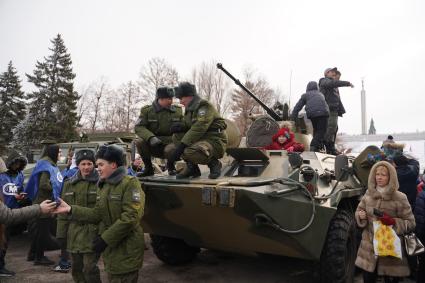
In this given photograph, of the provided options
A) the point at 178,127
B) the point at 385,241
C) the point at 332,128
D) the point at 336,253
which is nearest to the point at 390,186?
the point at 385,241

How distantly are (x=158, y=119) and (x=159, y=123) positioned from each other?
5 centimetres

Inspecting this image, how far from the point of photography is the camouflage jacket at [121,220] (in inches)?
126

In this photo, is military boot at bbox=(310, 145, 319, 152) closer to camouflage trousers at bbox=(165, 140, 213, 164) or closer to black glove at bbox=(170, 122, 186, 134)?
camouflage trousers at bbox=(165, 140, 213, 164)

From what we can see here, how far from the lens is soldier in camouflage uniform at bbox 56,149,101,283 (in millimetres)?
3811

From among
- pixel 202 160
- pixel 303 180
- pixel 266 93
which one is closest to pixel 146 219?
pixel 202 160

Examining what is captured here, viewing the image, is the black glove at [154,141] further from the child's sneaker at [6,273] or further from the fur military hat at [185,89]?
the child's sneaker at [6,273]

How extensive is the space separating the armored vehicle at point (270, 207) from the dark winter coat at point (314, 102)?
123 centimetres

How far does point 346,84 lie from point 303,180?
3.25 meters

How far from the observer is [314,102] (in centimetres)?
654

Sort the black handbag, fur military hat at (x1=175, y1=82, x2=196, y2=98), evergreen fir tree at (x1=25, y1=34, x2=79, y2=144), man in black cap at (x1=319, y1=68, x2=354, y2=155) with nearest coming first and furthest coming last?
the black handbag < fur military hat at (x1=175, y1=82, x2=196, y2=98) < man in black cap at (x1=319, y1=68, x2=354, y2=155) < evergreen fir tree at (x1=25, y1=34, x2=79, y2=144)

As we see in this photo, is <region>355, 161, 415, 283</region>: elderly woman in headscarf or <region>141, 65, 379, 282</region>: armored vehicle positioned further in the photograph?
<region>141, 65, 379, 282</region>: armored vehicle

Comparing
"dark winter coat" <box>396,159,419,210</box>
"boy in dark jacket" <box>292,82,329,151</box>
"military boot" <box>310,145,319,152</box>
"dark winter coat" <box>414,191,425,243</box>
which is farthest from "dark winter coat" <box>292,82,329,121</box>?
"dark winter coat" <box>414,191,425,243</box>

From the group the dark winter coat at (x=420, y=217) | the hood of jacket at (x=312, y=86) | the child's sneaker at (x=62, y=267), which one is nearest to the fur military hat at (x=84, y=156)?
the child's sneaker at (x=62, y=267)

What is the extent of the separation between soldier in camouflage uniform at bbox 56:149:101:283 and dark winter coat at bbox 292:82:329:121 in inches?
143
